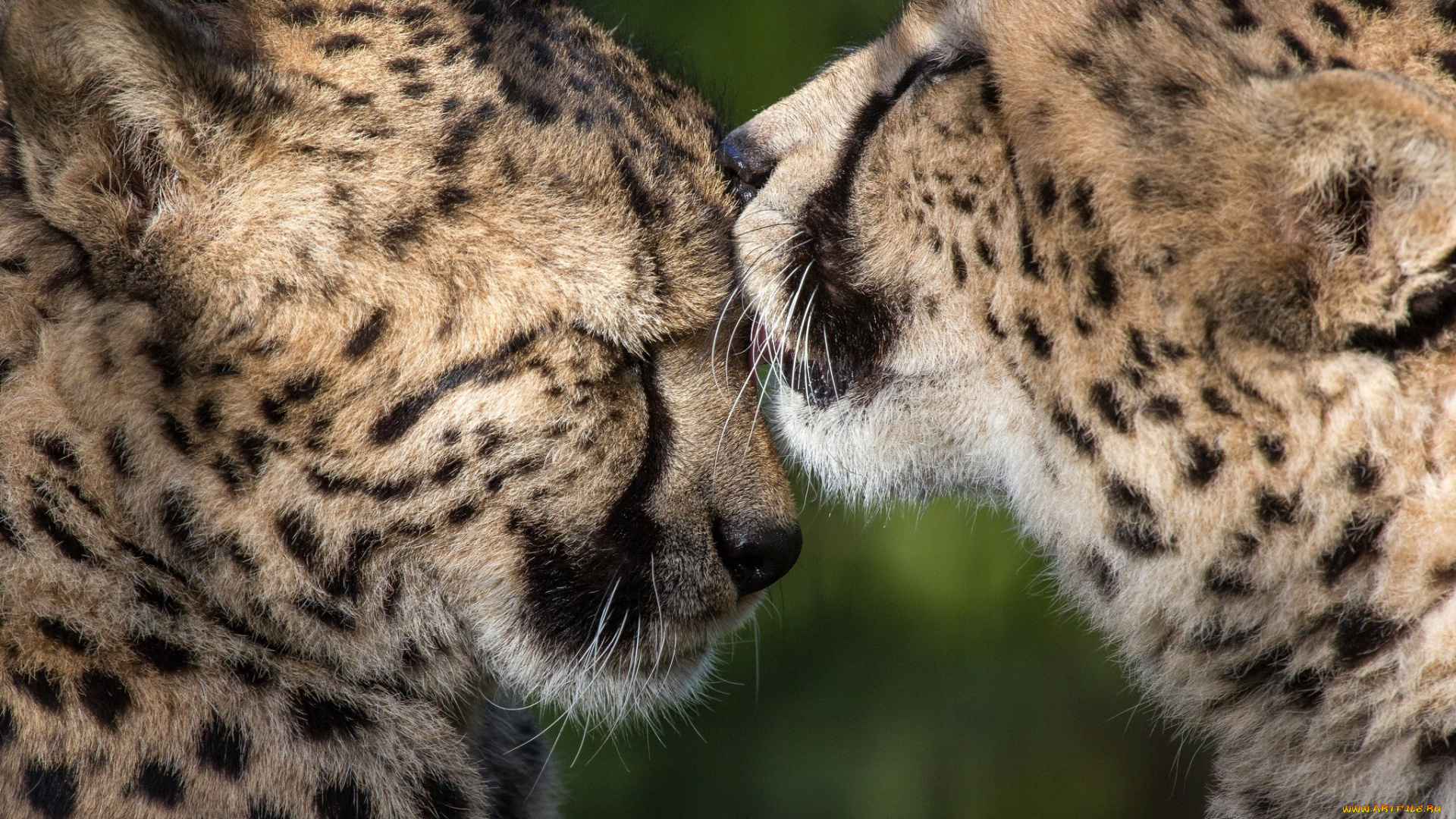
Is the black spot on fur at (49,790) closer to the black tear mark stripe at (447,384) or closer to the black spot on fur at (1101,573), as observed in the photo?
the black tear mark stripe at (447,384)

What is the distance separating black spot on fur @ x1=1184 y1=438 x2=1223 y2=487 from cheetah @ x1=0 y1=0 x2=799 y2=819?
74 cm

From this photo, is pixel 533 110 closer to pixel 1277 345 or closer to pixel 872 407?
pixel 872 407

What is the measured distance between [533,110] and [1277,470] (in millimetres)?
1297

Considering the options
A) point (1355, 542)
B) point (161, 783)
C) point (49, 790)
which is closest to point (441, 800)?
point (161, 783)

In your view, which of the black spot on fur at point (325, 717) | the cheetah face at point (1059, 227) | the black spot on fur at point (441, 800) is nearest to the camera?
the cheetah face at point (1059, 227)

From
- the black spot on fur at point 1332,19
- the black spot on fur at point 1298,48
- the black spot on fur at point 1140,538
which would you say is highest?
the black spot on fur at point 1332,19

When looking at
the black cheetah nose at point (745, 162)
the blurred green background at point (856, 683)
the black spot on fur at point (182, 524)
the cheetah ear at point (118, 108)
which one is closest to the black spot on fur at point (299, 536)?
the black spot on fur at point (182, 524)

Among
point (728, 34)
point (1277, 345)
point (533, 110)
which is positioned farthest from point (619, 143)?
point (728, 34)

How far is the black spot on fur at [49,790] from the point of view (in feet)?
5.72

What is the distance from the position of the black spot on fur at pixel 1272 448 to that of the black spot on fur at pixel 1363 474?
0.09 metres

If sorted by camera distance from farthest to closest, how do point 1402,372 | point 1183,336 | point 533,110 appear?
point 533,110 → point 1183,336 → point 1402,372

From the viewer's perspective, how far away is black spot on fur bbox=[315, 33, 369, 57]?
2004 millimetres

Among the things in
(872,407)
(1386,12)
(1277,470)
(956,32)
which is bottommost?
(872,407)

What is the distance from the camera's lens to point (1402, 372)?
1.69 metres
